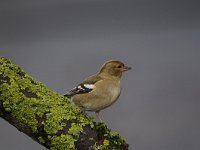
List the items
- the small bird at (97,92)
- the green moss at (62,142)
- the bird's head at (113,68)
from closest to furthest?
the green moss at (62,142) → the small bird at (97,92) → the bird's head at (113,68)

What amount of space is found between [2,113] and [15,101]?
0.10 metres

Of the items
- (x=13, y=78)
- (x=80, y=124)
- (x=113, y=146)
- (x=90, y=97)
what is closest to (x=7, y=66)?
(x=13, y=78)

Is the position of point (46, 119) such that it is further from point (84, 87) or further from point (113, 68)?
point (113, 68)

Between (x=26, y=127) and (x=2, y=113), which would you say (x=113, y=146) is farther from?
(x=2, y=113)

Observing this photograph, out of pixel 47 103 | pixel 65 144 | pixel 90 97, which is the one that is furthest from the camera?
pixel 90 97

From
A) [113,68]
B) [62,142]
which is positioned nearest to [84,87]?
[113,68]

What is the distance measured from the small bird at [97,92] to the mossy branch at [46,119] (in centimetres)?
97

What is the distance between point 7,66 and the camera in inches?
103

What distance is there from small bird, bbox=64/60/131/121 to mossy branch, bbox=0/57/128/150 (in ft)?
3.18

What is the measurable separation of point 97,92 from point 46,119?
53.0 inches

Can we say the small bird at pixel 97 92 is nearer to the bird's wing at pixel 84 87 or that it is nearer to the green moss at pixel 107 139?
the bird's wing at pixel 84 87

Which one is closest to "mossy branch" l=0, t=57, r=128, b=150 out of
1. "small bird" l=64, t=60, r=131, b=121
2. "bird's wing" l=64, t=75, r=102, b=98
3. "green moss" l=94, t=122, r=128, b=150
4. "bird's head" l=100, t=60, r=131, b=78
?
"green moss" l=94, t=122, r=128, b=150

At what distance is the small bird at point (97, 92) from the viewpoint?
3.65m

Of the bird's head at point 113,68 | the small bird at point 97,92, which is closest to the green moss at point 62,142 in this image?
the small bird at point 97,92
